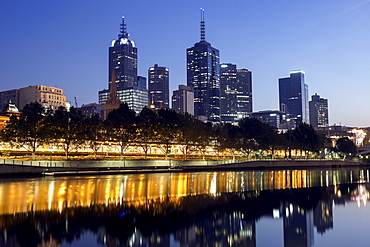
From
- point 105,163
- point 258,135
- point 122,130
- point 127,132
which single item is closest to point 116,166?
point 105,163

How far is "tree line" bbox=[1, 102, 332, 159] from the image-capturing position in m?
91.0

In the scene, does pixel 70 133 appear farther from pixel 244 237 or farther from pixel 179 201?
pixel 244 237

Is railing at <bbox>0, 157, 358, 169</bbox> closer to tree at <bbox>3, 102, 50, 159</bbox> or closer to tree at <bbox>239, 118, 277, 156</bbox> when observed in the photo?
tree at <bbox>3, 102, 50, 159</bbox>

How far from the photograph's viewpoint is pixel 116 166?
300 feet

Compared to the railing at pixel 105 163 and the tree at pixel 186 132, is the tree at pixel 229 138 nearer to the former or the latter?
the tree at pixel 186 132

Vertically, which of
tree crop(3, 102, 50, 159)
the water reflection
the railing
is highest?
tree crop(3, 102, 50, 159)

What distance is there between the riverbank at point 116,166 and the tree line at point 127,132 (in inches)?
390

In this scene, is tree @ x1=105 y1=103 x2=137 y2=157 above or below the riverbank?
above

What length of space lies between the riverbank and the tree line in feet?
32.5

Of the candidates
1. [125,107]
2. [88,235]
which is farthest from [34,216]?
[125,107]

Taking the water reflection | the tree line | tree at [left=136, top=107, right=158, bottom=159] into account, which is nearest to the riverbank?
the tree line

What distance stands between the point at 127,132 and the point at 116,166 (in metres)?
21.5

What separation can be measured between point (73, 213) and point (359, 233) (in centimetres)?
1723

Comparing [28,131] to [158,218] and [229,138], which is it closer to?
[158,218]
